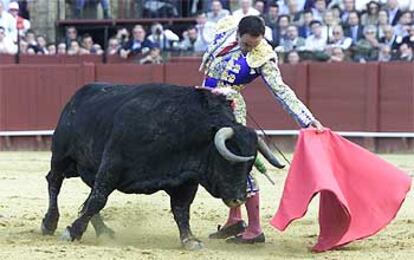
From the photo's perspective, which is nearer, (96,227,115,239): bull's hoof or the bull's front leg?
the bull's front leg

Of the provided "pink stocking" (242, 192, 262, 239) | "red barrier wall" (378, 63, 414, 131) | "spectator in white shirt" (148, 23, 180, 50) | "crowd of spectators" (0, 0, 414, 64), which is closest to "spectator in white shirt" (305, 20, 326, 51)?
"crowd of spectators" (0, 0, 414, 64)

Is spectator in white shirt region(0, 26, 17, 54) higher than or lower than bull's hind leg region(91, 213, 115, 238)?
higher

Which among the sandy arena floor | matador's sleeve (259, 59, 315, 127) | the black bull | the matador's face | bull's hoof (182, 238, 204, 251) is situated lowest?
the sandy arena floor

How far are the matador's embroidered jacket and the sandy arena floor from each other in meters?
0.77

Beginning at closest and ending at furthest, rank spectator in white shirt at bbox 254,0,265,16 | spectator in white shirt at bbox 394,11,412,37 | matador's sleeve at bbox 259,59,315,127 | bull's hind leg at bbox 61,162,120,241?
bull's hind leg at bbox 61,162,120,241 < matador's sleeve at bbox 259,59,315,127 < spectator in white shirt at bbox 394,11,412,37 < spectator in white shirt at bbox 254,0,265,16

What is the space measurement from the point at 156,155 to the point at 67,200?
2.74 meters

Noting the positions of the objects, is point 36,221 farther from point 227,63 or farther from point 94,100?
point 227,63

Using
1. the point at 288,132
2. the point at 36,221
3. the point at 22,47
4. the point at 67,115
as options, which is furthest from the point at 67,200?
the point at 22,47

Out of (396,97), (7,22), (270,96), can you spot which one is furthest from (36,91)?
(396,97)

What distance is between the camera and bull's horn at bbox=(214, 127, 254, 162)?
18.5 ft

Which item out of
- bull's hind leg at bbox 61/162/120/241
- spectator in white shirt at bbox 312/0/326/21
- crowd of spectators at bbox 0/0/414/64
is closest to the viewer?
bull's hind leg at bbox 61/162/120/241

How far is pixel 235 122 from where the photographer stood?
5.88 metres

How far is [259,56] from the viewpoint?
6.23 m

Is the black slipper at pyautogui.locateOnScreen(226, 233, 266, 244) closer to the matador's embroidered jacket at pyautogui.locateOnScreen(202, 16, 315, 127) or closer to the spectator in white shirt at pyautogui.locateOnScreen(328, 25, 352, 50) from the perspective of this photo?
the matador's embroidered jacket at pyautogui.locateOnScreen(202, 16, 315, 127)
